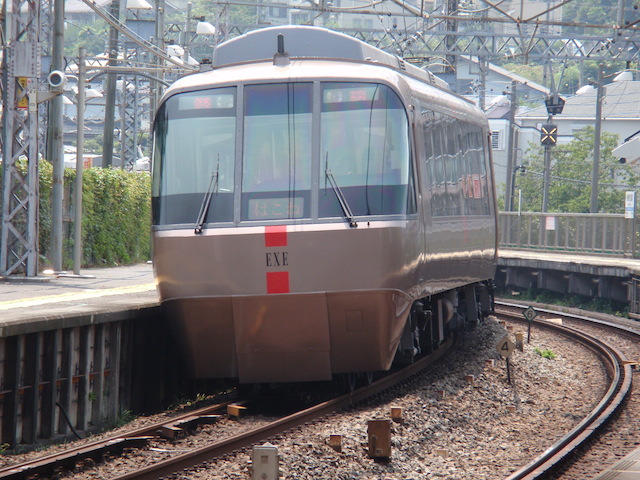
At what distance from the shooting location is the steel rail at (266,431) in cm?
774

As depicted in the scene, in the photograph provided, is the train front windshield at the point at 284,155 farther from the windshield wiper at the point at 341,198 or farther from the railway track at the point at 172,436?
the railway track at the point at 172,436

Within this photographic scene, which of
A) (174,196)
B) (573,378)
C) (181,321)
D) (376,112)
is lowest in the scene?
(573,378)

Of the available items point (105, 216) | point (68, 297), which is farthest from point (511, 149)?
point (68, 297)

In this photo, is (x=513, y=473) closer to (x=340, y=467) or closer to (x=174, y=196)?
(x=340, y=467)

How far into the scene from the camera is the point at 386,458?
885cm

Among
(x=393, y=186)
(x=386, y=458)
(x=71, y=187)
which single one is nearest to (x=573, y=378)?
(x=393, y=186)

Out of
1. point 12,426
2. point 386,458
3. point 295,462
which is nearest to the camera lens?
point 295,462

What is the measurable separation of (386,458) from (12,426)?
3339 mm

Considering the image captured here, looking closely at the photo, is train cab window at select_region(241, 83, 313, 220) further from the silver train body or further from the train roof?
the train roof

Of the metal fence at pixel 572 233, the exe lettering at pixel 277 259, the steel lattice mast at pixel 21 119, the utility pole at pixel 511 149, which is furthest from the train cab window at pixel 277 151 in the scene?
the utility pole at pixel 511 149

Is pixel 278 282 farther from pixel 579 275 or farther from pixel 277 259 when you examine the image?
pixel 579 275

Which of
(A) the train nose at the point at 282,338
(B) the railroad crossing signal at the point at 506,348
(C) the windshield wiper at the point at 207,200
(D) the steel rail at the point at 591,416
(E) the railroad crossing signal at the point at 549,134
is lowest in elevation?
(D) the steel rail at the point at 591,416

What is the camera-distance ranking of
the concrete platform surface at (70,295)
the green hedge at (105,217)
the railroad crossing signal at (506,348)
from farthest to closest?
the green hedge at (105,217), the railroad crossing signal at (506,348), the concrete platform surface at (70,295)

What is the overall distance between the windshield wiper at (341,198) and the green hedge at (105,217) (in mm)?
11671
